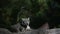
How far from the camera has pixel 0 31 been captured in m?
1.77

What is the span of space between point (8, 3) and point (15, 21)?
1021mm

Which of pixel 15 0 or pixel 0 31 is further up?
pixel 15 0

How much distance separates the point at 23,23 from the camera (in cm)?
241

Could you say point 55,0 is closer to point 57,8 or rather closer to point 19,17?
point 57,8

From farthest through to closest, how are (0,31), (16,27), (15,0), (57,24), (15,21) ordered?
1. (57,24)
2. (15,21)
3. (16,27)
4. (15,0)
5. (0,31)

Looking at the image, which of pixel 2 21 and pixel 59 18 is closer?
pixel 2 21

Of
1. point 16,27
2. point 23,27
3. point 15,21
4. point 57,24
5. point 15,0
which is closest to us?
point 15,0

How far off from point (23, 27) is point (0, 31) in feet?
2.06

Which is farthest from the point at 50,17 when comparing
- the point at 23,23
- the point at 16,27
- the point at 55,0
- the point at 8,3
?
the point at 8,3

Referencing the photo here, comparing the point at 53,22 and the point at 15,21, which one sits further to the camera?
the point at 53,22

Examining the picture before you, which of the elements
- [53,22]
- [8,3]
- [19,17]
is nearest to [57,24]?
[53,22]

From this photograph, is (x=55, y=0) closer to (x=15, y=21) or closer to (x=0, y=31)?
(x=15, y=21)

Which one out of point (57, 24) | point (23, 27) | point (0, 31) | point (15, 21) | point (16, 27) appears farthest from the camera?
point (57, 24)

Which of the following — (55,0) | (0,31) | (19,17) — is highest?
(55,0)
